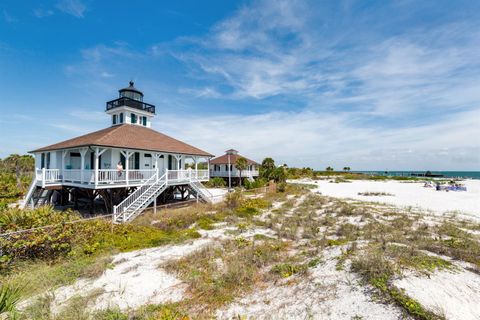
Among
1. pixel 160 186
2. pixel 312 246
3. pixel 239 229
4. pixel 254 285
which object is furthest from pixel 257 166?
pixel 254 285

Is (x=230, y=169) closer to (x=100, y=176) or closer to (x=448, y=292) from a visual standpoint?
(x=100, y=176)

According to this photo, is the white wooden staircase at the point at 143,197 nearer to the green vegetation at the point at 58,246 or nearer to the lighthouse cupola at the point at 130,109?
the green vegetation at the point at 58,246

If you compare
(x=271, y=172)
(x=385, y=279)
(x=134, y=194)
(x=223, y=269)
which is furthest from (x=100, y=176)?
(x=271, y=172)

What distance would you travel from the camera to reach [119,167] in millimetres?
14344

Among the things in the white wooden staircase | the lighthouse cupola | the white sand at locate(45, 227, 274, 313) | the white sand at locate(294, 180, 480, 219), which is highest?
the lighthouse cupola

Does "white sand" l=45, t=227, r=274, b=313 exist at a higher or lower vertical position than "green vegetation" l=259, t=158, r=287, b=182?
lower

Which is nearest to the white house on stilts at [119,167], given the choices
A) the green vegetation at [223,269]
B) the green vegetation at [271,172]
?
the green vegetation at [223,269]

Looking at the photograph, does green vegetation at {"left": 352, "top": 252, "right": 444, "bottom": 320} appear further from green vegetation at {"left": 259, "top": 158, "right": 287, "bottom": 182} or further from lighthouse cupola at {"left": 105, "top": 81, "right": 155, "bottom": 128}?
green vegetation at {"left": 259, "top": 158, "right": 287, "bottom": 182}

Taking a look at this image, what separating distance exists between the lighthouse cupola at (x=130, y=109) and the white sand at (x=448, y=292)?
2228 cm

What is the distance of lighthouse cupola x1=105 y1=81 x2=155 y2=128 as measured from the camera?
67.2 ft

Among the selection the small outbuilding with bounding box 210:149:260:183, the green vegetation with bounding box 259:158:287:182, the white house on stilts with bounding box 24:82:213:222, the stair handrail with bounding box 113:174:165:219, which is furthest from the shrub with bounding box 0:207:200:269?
the small outbuilding with bounding box 210:149:260:183

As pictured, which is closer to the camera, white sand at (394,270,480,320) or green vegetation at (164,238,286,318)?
white sand at (394,270,480,320)

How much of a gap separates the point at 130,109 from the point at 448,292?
23.0 metres

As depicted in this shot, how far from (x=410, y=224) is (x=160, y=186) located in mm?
15322
